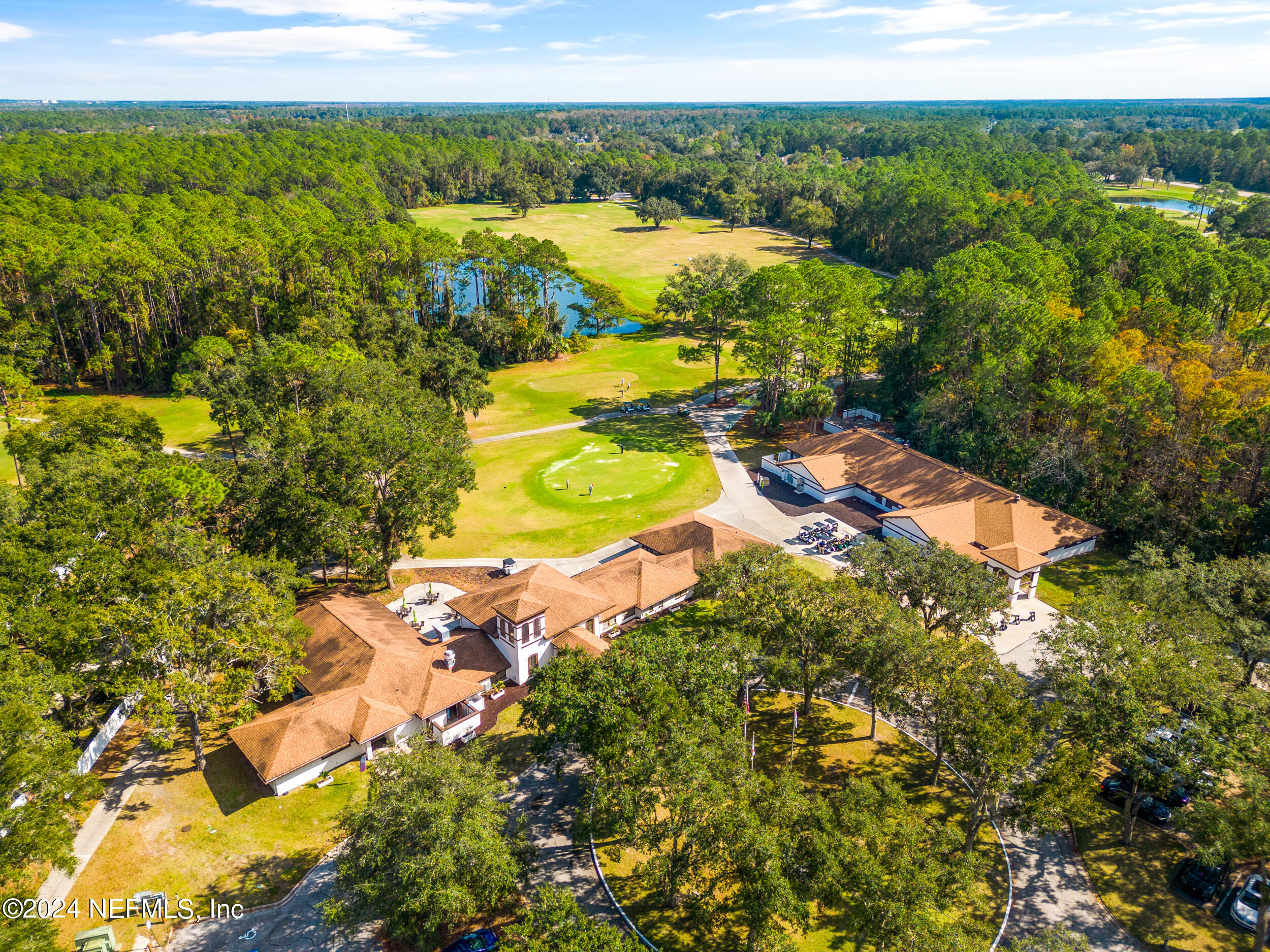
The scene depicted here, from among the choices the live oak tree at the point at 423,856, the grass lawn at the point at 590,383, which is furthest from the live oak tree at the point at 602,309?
the live oak tree at the point at 423,856

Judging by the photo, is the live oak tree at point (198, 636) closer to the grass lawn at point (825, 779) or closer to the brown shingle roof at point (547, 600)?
the brown shingle roof at point (547, 600)

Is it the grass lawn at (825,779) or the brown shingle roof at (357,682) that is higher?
the brown shingle roof at (357,682)

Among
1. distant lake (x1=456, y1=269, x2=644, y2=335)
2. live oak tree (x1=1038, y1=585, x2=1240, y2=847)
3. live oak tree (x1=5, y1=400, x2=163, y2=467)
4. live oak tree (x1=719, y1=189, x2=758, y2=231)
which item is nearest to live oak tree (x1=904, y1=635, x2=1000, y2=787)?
live oak tree (x1=1038, y1=585, x2=1240, y2=847)

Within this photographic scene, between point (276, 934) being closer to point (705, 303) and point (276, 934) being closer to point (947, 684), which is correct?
point (947, 684)

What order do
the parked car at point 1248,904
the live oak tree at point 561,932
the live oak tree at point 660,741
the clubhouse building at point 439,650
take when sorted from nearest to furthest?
the live oak tree at point 561,932, the live oak tree at point 660,741, the parked car at point 1248,904, the clubhouse building at point 439,650

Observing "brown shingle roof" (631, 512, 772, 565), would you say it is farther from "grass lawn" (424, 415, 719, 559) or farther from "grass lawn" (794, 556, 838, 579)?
"grass lawn" (424, 415, 719, 559)

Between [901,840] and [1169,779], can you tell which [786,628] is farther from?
[1169,779]

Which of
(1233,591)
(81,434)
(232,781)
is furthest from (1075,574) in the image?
(81,434)
